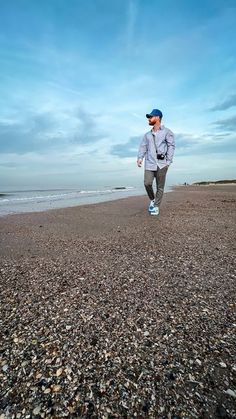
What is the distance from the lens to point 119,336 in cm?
167

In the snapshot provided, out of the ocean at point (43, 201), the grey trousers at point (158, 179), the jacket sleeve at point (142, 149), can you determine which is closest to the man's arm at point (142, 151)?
the jacket sleeve at point (142, 149)

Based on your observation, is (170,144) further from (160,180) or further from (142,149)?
(160,180)

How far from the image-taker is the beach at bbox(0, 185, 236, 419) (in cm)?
119

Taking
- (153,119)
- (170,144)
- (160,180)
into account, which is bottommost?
(160,180)

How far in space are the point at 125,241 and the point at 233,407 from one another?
129 inches

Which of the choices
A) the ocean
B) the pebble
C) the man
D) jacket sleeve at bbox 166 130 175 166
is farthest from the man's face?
the pebble

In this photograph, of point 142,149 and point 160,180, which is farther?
point 142,149

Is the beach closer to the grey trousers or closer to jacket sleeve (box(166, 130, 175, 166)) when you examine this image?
the grey trousers

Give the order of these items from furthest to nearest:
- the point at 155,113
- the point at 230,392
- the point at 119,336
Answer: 1. the point at 155,113
2. the point at 119,336
3. the point at 230,392

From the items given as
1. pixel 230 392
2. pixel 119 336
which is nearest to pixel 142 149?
pixel 119 336

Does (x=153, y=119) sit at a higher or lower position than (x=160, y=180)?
higher

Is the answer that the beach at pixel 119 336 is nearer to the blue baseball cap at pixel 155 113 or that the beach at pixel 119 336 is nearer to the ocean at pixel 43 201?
the blue baseball cap at pixel 155 113


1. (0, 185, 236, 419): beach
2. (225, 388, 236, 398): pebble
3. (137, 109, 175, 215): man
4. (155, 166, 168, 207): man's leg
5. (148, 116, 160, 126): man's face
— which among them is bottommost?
(225, 388, 236, 398): pebble

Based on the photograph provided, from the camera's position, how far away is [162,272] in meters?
Answer: 2.84
